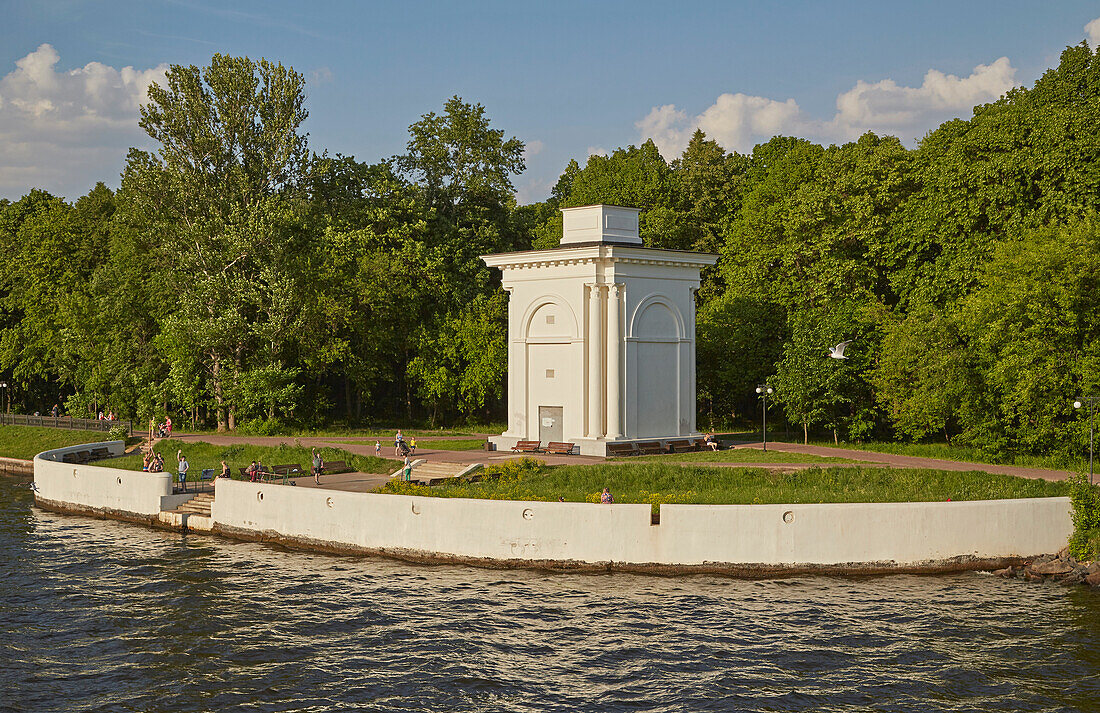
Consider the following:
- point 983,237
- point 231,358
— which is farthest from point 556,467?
point 231,358

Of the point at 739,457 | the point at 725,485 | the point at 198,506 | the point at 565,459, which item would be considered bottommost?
the point at 198,506

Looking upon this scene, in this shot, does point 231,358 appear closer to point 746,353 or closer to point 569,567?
point 746,353

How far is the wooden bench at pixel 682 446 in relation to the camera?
4711 cm

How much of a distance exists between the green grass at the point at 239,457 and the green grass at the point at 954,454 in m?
22.3

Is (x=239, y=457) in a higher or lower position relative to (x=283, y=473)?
higher

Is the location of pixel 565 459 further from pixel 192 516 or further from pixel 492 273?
Result: pixel 492 273

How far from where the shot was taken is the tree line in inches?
1716

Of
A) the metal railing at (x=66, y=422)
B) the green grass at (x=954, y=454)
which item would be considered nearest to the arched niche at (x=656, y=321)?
the green grass at (x=954, y=454)

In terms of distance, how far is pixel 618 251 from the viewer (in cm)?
4559

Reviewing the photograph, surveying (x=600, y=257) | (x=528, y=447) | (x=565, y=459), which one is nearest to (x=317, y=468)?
(x=565, y=459)

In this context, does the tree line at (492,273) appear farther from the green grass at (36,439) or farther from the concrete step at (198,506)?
the concrete step at (198,506)

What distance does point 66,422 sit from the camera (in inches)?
2445

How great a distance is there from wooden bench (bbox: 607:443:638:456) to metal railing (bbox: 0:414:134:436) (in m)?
29.1

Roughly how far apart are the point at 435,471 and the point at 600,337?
9.87m
